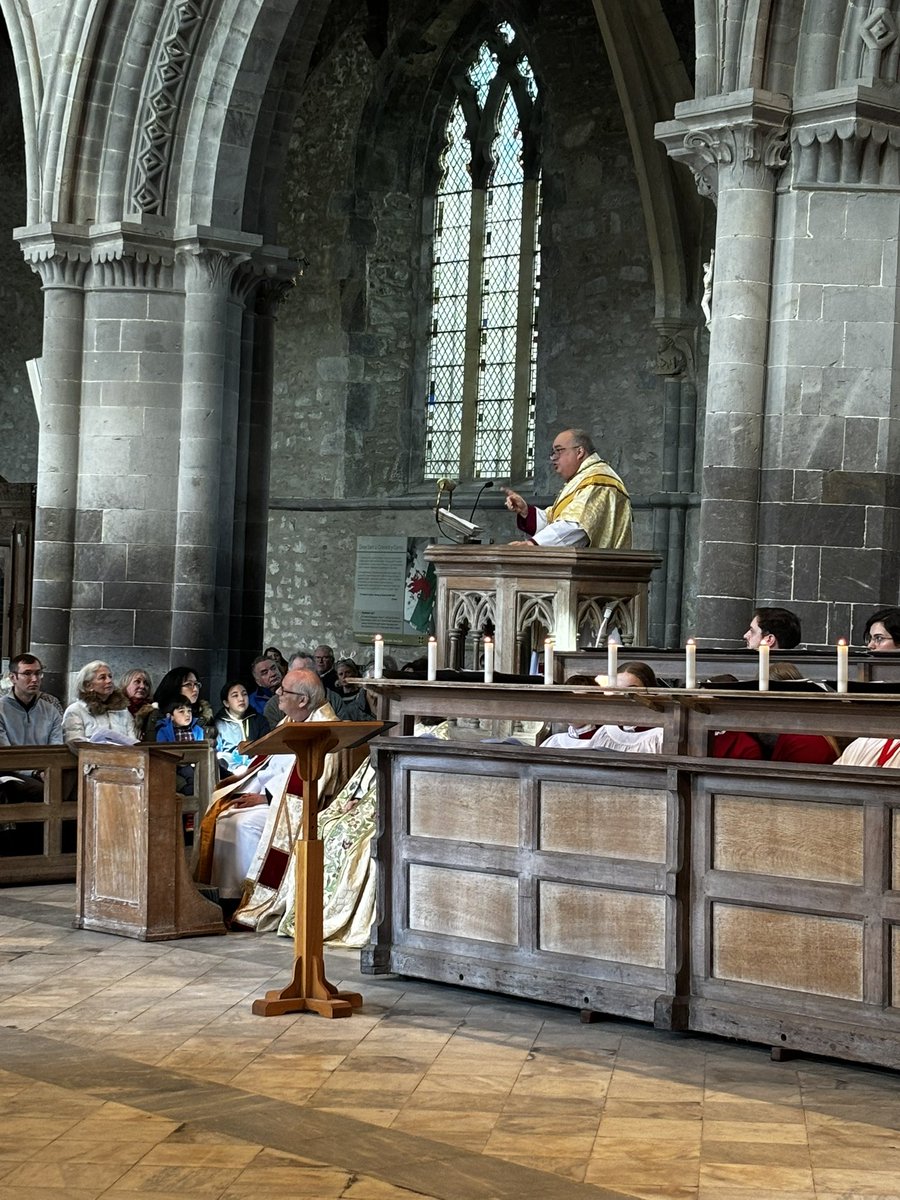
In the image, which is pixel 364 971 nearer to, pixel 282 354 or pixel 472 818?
pixel 472 818

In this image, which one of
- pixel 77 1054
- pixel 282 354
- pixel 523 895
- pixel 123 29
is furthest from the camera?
pixel 282 354

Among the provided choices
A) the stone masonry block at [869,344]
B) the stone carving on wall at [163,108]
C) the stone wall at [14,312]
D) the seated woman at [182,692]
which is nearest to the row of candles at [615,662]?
the stone masonry block at [869,344]

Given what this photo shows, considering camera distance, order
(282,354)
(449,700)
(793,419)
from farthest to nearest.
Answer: (282,354) → (793,419) → (449,700)

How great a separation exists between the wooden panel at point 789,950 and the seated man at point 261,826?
280cm

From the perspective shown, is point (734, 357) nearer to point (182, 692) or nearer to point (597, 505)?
point (597, 505)

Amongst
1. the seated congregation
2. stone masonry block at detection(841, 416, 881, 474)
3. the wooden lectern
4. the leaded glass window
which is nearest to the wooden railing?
the seated congregation

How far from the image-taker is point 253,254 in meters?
13.6

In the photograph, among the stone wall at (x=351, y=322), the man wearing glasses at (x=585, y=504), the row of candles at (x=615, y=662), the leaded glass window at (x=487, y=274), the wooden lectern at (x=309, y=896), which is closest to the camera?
the row of candles at (x=615, y=662)

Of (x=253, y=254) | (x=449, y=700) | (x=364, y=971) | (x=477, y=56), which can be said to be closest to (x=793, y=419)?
(x=449, y=700)

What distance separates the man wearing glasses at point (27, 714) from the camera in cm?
1016

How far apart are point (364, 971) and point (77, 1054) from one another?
1557 mm

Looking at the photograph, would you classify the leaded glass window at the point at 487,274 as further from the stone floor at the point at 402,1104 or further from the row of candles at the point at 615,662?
the stone floor at the point at 402,1104

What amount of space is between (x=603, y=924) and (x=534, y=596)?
277cm

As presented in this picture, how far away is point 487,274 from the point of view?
19672 mm
